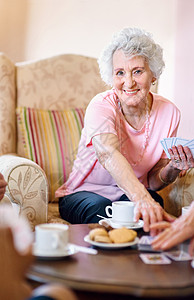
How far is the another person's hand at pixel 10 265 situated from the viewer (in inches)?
31.9

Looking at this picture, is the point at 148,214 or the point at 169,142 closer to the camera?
the point at 148,214

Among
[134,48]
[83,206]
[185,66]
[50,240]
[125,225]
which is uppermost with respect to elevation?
[134,48]

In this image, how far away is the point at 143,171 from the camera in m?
1.90

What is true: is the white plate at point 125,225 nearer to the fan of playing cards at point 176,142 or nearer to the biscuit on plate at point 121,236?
the biscuit on plate at point 121,236

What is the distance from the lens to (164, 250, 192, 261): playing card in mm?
1089

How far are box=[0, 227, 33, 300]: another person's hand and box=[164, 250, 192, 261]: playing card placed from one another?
1.44 feet

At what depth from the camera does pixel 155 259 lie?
1071mm

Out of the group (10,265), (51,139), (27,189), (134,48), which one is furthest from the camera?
(51,139)

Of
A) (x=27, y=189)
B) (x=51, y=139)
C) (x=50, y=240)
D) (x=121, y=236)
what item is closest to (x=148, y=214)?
(x=121, y=236)

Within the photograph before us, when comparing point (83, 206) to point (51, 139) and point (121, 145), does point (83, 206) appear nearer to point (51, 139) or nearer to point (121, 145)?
point (121, 145)

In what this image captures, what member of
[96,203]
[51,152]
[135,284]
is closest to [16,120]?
[51,152]

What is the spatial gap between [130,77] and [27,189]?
655 mm

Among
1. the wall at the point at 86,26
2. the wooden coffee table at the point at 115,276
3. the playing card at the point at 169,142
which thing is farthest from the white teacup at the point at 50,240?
the wall at the point at 86,26

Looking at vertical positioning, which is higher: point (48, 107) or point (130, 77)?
point (130, 77)
